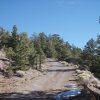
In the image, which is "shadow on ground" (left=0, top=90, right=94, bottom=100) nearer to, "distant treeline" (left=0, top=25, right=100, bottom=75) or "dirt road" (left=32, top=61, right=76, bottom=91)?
"dirt road" (left=32, top=61, right=76, bottom=91)

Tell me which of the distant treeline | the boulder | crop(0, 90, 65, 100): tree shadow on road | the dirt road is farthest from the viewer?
the distant treeline

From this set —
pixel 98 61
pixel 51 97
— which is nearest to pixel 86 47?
pixel 98 61

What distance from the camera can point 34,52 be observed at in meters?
67.8

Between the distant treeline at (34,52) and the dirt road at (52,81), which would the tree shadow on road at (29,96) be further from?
the distant treeline at (34,52)

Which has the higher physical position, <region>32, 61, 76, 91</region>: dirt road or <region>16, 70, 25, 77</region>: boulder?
<region>16, 70, 25, 77</region>: boulder

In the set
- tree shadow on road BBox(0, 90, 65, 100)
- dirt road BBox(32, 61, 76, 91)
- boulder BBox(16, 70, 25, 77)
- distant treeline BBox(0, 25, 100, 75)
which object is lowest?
tree shadow on road BBox(0, 90, 65, 100)

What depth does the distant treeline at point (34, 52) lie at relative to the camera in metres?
53.8

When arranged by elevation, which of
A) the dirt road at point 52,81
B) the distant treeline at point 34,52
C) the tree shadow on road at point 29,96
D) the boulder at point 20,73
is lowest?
the tree shadow on road at point 29,96

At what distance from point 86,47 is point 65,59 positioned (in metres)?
40.8

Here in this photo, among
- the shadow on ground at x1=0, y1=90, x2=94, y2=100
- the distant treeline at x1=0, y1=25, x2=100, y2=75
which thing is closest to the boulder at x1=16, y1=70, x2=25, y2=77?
the distant treeline at x1=0, y1=25, x2=100, y2=75

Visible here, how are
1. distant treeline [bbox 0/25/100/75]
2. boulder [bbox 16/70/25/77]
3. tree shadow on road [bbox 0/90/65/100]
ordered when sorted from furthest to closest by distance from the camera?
distant treeline [bbox 0/25/100/75] → boulder [bbox 16/70/25/77] → tree shadow on road [bbox 0/90/65/100]

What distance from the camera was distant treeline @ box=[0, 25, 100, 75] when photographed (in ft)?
177

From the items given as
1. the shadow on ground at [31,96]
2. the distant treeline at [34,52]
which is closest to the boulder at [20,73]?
the distant treeline at [34,52]

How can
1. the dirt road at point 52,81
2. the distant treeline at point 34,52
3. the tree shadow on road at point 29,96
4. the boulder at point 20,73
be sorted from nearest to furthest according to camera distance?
the tree shadow on road at point 29,96
the dirt road at point 52,81
the boulder at point 20,73
the distant treeline at point 34,52
